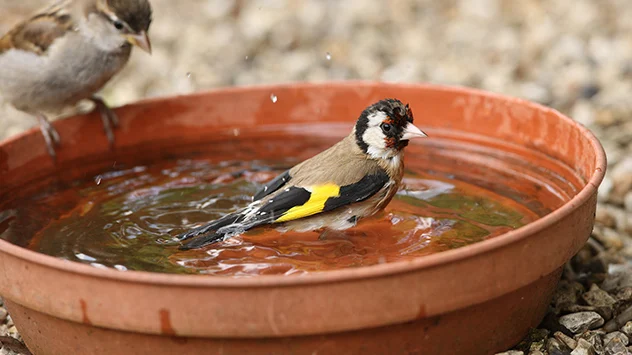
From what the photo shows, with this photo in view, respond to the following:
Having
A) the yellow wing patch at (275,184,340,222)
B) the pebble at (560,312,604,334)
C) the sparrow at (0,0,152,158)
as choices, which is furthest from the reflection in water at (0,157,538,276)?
the sparrow at (0,0,152,158)

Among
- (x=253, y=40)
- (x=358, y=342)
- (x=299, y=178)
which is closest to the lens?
(x=358, y=342)

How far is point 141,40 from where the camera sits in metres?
4.43

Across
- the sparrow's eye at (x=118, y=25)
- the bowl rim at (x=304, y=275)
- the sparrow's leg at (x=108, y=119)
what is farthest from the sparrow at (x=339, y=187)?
the sparrow's eye at (x=118, y=25)

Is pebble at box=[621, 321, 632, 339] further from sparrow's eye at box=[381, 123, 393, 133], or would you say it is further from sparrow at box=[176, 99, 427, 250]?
sparrow's eye at box=[381, 123, 393, 133]

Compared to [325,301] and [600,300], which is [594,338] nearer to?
[600,300]

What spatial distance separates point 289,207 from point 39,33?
6.42 feet

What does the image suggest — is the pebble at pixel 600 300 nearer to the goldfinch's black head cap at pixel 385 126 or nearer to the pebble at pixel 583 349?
the pebble at pixel 583 349

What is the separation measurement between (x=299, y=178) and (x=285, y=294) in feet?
3.53

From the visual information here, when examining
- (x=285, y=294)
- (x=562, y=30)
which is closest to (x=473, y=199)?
(x=285, y=294)

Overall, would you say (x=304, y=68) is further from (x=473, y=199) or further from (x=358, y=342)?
(x=358, y=342)

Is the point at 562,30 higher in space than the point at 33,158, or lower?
lower

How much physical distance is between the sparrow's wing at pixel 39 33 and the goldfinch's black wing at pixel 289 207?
64.5 inches

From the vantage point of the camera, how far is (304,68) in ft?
21.8

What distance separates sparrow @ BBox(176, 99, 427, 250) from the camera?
3215 mm
